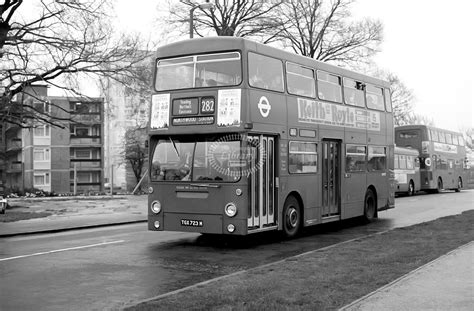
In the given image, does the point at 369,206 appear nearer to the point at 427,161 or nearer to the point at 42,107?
the point at 42,107

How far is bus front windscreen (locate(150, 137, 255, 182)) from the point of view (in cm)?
1172

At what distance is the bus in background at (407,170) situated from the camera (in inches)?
1356

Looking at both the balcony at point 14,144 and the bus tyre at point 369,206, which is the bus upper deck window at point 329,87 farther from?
the balcony at point 14,144

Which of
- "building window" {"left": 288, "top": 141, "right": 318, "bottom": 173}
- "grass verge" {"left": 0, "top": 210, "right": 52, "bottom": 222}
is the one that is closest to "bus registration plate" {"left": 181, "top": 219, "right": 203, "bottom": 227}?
"building window" {"left": 288, "top": 141, "right": 318, "bottom": 173}

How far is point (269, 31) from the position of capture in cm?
3384

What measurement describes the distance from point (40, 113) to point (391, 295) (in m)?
18.9

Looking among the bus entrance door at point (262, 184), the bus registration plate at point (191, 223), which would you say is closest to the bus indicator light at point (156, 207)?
the bus registration plate at point (191, 223)

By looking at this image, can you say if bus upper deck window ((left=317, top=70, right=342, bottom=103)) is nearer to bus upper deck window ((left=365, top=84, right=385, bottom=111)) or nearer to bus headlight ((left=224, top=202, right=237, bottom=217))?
bus upper deck window ((left=365, top=84, right=385, bottom=111))

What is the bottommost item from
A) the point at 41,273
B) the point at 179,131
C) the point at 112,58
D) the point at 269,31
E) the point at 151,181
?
the point at 41,273

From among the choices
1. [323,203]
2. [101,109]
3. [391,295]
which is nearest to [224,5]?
[101,109]

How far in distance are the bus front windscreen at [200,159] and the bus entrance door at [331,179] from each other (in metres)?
3.68

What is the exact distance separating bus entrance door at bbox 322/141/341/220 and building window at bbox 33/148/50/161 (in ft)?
221

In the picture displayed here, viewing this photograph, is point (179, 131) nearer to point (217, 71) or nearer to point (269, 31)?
point (217, 71)

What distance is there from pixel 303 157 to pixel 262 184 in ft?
6.59
